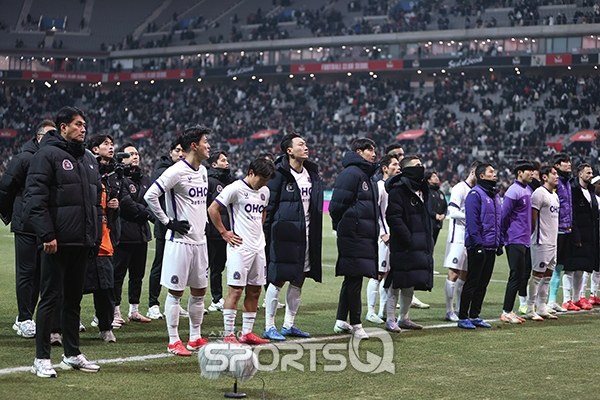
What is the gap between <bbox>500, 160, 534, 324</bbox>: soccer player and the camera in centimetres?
1087

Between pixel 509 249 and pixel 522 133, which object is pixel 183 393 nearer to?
pixel 509 249

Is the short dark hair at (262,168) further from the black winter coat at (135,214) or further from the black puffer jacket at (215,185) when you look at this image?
the black puffer jacket at (215,185)

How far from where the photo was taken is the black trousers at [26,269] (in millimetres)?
8617

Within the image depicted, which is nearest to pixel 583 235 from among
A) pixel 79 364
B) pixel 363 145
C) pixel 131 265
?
pixel 363 145

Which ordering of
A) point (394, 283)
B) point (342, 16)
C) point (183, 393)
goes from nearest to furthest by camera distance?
point (183, 393) < point (394, 283) < point (342, 16)

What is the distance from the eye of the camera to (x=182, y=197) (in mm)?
8148

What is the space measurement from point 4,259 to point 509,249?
11261mm

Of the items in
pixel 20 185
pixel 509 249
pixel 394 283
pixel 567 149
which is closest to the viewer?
pixel 20 185

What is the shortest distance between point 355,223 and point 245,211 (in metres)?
1.33

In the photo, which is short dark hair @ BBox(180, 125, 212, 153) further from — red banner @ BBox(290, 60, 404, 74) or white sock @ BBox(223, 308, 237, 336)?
red banner @ BBox(290, 60, 404, 74)

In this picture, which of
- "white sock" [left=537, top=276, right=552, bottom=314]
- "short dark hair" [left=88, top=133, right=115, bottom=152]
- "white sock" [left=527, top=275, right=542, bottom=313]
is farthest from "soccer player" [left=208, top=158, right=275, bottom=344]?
"white sock" [left=537, top=276, right=552, bottom=314]

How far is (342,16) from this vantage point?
213ft

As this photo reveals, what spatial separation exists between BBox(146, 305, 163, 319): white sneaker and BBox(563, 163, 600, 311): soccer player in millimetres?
5922

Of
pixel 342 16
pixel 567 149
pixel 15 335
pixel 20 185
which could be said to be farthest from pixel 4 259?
pixel 342 16
